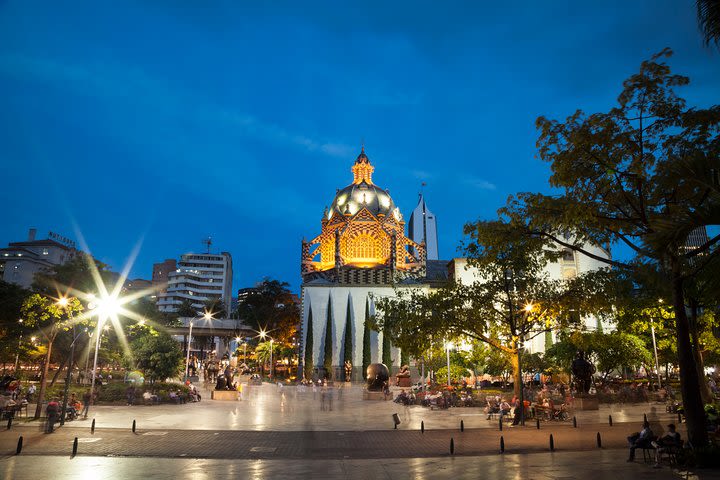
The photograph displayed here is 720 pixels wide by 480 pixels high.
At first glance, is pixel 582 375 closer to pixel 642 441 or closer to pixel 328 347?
pixel 642 441

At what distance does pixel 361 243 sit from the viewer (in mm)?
75062

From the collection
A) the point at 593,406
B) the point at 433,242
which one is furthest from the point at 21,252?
the point at 593,406

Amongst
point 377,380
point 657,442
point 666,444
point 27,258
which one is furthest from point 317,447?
point 27,258

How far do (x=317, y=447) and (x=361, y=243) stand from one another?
58.9 metres

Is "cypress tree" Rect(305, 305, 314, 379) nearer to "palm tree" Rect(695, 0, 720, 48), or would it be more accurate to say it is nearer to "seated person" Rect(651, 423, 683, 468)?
"seated person" Rect(651, 423, 683, 468)

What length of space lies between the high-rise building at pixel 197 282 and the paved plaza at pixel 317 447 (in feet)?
392

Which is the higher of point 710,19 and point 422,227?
point 422,227

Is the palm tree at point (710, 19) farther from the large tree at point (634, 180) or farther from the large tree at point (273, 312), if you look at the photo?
the large tree at point (273, 312)

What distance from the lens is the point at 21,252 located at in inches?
3937

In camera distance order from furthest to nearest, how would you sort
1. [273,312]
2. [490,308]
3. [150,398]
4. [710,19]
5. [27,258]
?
[27,258] < [273,312] < [150,398] < [490,308] < [710,19]

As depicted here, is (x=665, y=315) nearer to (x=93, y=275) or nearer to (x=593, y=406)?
(x=593, y=406)

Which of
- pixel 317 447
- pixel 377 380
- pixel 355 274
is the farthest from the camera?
pixel 355 274

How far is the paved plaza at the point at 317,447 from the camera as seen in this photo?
12695 millimetres

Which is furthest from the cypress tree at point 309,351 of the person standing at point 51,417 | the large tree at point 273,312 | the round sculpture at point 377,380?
the person standing at point 51,417
